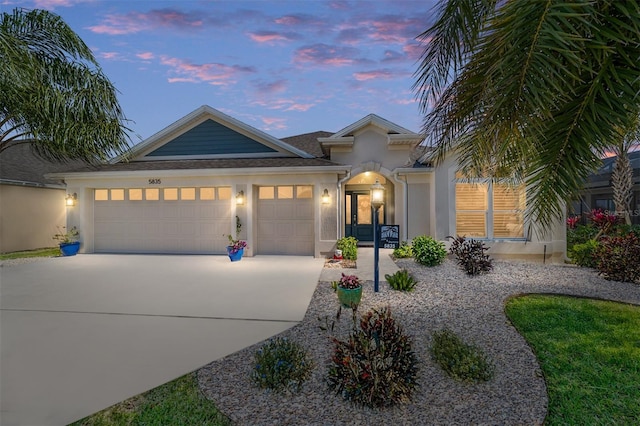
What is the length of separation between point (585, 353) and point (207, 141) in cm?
1293

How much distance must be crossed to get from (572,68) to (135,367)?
221 inches

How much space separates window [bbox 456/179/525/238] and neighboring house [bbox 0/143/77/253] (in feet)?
50.9

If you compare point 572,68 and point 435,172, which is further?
point 435,172

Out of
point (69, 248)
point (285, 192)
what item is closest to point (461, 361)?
point (285, 192)

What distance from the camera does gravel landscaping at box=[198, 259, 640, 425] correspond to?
2.88 metres

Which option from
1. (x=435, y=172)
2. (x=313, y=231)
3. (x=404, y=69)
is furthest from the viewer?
(x=313, y=231)

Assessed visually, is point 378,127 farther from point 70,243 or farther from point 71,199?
point 70,243

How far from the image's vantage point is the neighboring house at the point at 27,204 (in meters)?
12.8

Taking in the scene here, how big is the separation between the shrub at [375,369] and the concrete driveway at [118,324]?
1599 millimetres

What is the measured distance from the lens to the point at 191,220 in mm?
11797

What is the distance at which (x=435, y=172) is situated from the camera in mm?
10680

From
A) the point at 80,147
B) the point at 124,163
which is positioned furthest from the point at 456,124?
Answer: the point at 124,163

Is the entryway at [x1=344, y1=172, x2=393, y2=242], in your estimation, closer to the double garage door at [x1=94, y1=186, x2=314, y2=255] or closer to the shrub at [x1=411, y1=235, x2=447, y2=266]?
the double garage door at [x1=94, y1=186, x2=314, y2=255]

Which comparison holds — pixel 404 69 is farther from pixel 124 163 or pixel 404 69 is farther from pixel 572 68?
pixel 124 163
